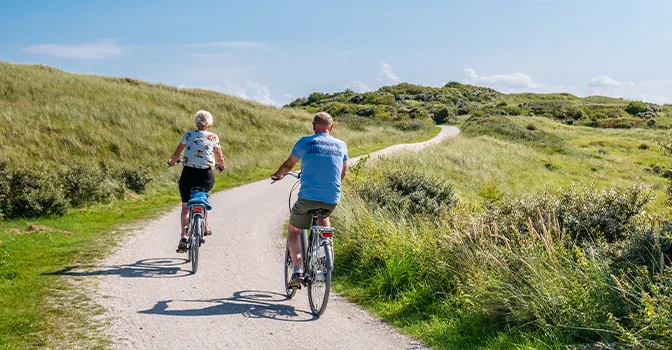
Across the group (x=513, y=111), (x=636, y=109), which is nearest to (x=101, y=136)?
(x=513, y=111)

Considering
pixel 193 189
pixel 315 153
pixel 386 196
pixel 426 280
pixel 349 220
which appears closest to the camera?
pixel 315 153

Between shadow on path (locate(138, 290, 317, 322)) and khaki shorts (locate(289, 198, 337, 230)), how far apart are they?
1.05m

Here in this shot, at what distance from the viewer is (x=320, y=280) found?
6.11 metres

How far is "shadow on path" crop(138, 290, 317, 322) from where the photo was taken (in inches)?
245

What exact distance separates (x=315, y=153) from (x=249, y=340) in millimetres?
2129

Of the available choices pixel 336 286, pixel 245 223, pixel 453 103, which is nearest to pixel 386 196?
pixel 245 223

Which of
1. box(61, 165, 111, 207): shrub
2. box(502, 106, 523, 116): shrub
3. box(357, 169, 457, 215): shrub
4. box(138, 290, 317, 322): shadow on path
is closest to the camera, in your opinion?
box(138, 290, 317, 322): shadow on path

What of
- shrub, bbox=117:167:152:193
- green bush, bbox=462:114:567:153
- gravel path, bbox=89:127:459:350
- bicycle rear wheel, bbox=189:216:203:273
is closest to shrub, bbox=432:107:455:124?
green bush, bbox=462:114:567:153

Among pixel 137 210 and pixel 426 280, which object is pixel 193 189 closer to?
pixel 426 280

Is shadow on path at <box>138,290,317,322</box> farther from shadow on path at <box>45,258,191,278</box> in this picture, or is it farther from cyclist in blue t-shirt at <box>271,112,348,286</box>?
shadow on path at <box>45,258,191,278</box>

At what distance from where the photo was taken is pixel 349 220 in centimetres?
960

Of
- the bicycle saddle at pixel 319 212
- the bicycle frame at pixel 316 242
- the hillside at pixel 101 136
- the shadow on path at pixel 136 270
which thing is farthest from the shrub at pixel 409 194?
the hillside at pixel 101 136

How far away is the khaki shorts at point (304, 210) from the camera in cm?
607

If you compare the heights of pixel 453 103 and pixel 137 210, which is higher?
pixel 453 103
